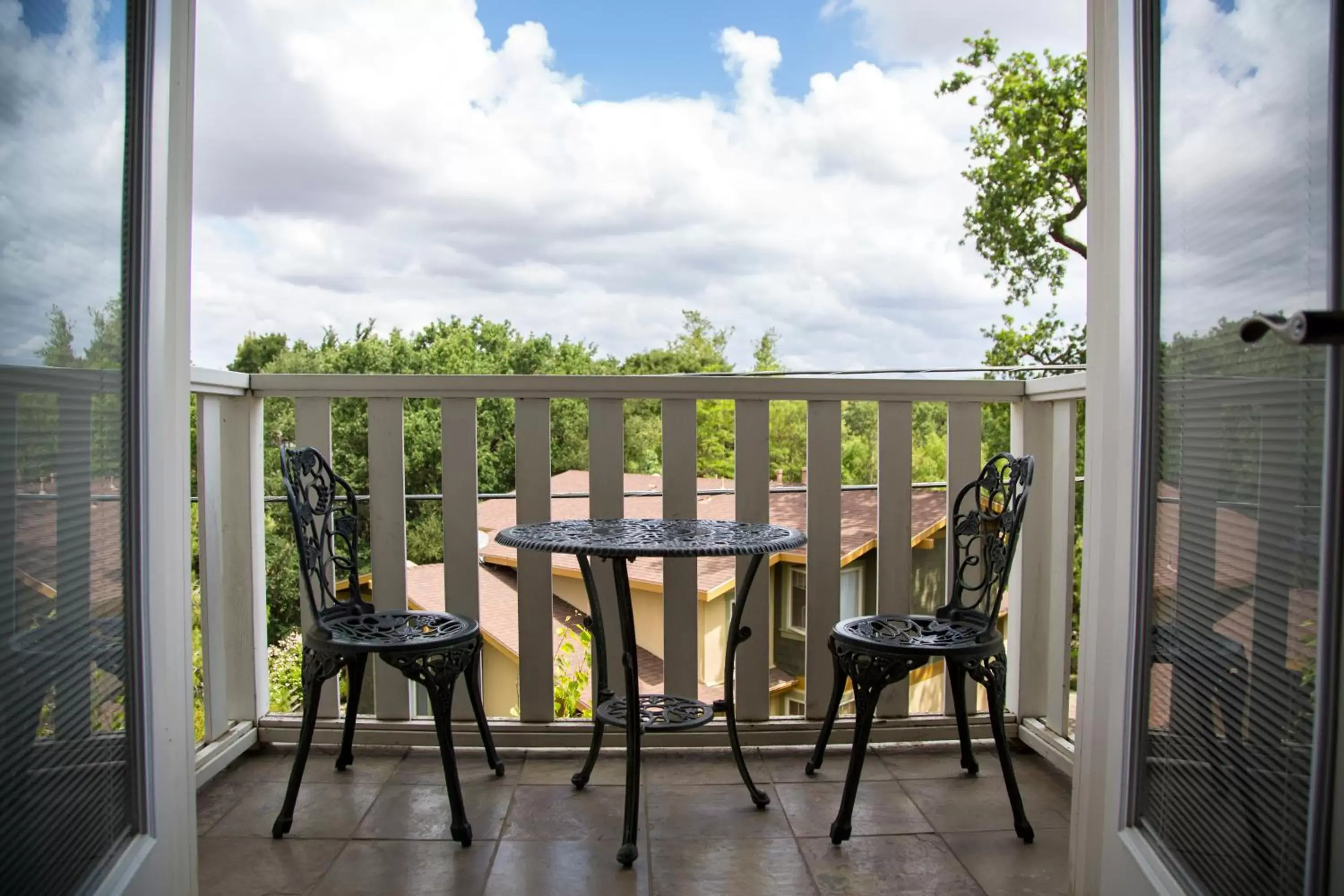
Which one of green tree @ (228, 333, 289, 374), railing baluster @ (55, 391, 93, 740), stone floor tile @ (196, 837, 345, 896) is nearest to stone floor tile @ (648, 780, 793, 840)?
stone floor tile @ (196, 837, 345, 896)

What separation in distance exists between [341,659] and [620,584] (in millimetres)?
649

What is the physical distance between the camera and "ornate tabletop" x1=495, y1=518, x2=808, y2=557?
1.98 m

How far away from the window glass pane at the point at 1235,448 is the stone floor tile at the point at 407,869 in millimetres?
1287

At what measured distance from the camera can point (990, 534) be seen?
7.82ft

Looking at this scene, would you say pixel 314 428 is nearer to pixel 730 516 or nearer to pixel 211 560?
pixel 211 560

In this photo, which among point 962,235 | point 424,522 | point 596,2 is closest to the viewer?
point 424,522

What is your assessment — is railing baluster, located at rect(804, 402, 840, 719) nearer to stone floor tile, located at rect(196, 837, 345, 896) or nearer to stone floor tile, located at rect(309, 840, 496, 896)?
stone floor tile, located at rect(309, 840, 496, 896)

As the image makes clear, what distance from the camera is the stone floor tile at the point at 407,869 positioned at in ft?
6.10

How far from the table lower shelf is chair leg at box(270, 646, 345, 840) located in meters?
0.64

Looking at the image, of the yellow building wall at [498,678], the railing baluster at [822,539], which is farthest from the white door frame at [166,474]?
the yellow building wall at [498,678]

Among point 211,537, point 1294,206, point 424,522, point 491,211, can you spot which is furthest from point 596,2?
point 1294,206

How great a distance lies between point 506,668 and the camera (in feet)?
22.5

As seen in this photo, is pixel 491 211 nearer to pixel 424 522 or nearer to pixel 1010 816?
pixel 424 522

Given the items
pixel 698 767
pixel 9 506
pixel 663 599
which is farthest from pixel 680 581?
pixel 9 506
